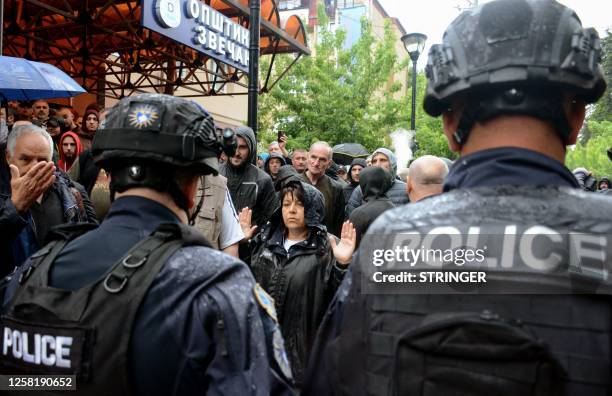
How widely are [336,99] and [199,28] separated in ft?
36.4

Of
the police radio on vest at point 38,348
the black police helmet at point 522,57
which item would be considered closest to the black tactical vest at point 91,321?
the police radio on vest at point 38,348

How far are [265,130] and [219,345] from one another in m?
21.8

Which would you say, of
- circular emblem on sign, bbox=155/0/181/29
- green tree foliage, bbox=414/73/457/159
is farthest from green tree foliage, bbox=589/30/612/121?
circular emblem on sign, bbox=155/0/181/29

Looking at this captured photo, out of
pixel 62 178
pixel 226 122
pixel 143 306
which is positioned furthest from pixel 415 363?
pixel 226 122

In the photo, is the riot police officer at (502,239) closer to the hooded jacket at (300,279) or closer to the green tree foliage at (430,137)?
the hooded jacket at (300,279)

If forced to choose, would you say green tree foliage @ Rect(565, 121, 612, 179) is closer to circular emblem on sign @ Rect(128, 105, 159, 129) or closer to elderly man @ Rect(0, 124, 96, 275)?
elderly man @ Rect(0, 124, 96, 275)

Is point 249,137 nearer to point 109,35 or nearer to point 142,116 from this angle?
point 142,116

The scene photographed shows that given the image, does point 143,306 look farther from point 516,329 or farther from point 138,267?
point 516,329

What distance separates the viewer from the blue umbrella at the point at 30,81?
471cm

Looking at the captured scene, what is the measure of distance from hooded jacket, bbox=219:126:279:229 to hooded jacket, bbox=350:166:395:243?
35.9 inches

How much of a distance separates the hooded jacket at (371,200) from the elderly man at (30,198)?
2.30 meters

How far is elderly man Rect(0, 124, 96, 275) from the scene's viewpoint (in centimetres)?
310

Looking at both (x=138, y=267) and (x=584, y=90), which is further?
(x=138, y=267)

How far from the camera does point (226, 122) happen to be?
21.8 meters
